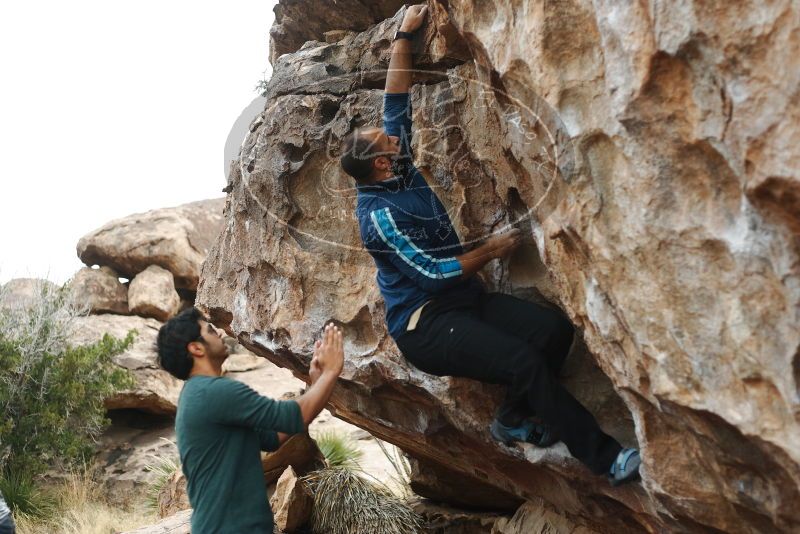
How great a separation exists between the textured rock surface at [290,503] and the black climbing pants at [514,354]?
313 cm

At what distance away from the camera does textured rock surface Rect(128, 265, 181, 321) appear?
1428 cm

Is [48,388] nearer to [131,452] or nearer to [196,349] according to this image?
[131,452]

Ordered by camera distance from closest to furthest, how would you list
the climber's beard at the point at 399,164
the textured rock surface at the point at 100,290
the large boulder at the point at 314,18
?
the climber's beard at the point at 399,164 < the large boulder at the point at 314,18 < the textured rock surface at the point at 100,290

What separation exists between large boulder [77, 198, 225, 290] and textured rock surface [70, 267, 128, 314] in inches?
13.8

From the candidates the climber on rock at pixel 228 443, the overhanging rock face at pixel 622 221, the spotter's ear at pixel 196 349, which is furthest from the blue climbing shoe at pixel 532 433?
the spotter's ear at pixel 196 349

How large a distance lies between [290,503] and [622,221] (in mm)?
4587

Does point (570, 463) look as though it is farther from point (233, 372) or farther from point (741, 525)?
point (233, 372)

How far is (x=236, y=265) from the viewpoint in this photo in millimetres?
6215

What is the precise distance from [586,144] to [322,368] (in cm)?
153

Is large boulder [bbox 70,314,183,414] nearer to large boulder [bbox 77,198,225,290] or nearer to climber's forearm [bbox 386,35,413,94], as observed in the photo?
large boulder [bbox 77,198,225,290]

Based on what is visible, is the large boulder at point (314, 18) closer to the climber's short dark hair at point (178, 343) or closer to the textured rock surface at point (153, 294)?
the climber's short dark hair at point (178, 343)

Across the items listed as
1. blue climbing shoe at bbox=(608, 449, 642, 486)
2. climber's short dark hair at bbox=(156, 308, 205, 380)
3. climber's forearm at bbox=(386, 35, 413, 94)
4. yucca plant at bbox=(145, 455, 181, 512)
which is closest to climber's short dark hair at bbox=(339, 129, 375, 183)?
climber's forearm at bbox=(386, 35, 413, 94)

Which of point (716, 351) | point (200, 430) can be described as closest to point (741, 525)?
point (716, 351)

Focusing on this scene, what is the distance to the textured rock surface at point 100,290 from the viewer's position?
14.2 m
